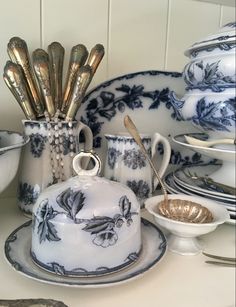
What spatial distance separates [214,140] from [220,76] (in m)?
0.09

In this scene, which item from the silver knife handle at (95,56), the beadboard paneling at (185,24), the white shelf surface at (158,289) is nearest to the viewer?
the white shelf surface at (158,289)

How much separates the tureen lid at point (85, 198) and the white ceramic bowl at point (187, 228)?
0.05 m

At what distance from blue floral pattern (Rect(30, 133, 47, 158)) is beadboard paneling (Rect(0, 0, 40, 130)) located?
114 millimetres

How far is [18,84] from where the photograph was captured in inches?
17.8

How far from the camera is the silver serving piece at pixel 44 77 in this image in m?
0.46

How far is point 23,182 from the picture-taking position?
18.5 inches

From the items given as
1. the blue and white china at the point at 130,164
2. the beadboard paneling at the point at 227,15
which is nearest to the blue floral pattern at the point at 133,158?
the blue and white china at the point at 130,164

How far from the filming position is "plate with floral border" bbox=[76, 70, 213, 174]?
22.8 inches

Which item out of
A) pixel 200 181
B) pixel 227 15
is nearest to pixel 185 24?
pixel 227 15

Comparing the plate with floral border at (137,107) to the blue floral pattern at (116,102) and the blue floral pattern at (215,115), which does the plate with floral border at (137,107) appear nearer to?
the blue floral pattern at (116,102)

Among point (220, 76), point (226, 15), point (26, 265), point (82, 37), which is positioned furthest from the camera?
point (226, 15)

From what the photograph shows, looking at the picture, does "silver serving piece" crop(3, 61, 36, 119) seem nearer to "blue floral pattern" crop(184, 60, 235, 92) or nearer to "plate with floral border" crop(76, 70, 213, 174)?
"plate with floral border" crop(76, 70, 213, 174)

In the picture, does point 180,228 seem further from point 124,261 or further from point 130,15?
point 130,15

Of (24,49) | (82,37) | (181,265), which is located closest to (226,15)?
(82,37)
